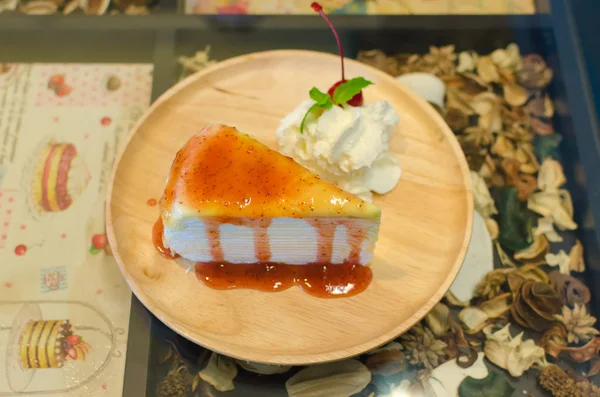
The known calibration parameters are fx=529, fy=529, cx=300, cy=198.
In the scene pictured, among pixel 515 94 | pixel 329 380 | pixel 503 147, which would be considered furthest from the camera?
pixel 515 94

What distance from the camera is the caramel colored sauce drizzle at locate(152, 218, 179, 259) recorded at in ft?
4.96

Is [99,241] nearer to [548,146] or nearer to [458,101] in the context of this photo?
[458,101]

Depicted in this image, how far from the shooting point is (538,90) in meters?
2.02

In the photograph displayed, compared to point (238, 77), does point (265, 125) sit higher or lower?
lower

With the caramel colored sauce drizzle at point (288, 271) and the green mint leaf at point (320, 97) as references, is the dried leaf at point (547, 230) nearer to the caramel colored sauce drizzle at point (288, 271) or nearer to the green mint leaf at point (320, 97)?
the caramel colored sauce drizzle at point (288, 271)

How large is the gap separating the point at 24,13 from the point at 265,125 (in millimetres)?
1192

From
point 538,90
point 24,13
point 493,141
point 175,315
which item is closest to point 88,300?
point 175,315

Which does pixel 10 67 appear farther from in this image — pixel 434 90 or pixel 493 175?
pixel 493 175

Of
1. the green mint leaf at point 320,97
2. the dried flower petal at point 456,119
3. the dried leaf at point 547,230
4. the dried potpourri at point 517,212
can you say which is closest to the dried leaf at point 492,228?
the dried potpourri at point 517,212

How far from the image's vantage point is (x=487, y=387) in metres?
1.50

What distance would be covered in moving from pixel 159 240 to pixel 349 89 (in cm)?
71

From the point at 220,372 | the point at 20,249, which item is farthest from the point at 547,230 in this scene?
the point at 20,249

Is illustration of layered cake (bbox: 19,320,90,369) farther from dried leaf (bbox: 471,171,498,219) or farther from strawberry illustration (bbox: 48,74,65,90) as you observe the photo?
dried leaf (bbox: 471,171,498,219)

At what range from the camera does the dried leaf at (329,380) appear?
4.79 ft
